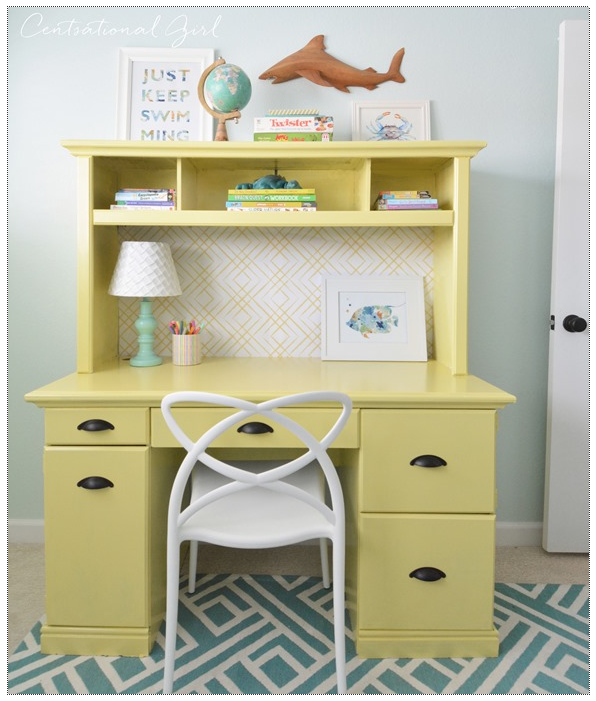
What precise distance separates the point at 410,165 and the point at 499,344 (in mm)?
839

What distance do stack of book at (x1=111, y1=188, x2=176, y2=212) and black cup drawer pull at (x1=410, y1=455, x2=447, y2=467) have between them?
4.03 feet

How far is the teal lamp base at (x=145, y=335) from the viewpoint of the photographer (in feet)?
6.75

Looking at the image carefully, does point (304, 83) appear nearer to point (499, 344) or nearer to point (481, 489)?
point (499, 344)

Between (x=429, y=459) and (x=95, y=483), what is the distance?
101 cm

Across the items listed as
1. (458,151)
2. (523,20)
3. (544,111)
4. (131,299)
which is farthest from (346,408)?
(523,20)

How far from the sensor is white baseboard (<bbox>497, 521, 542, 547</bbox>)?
7.60 feet

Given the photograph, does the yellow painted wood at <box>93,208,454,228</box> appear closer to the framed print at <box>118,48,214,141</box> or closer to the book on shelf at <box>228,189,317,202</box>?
the book on shelf at <box>228,189,317,202</box>

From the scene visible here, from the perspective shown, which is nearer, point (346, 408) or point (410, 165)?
point (346, 408)

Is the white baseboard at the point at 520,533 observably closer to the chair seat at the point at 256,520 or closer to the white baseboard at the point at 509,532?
the white baseboard at the point at 509,532

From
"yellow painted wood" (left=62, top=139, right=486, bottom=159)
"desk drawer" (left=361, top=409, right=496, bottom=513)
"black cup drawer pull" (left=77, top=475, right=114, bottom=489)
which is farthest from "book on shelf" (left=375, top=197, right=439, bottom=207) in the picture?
"black cup drawer pull" (left=77, top=475, right=114, bottom=489)

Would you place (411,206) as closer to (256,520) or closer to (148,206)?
(148,206)

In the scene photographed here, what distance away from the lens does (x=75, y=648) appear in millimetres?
1646

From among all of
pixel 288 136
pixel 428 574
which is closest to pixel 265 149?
pixel 288 136

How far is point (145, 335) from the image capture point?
6.80 ft
